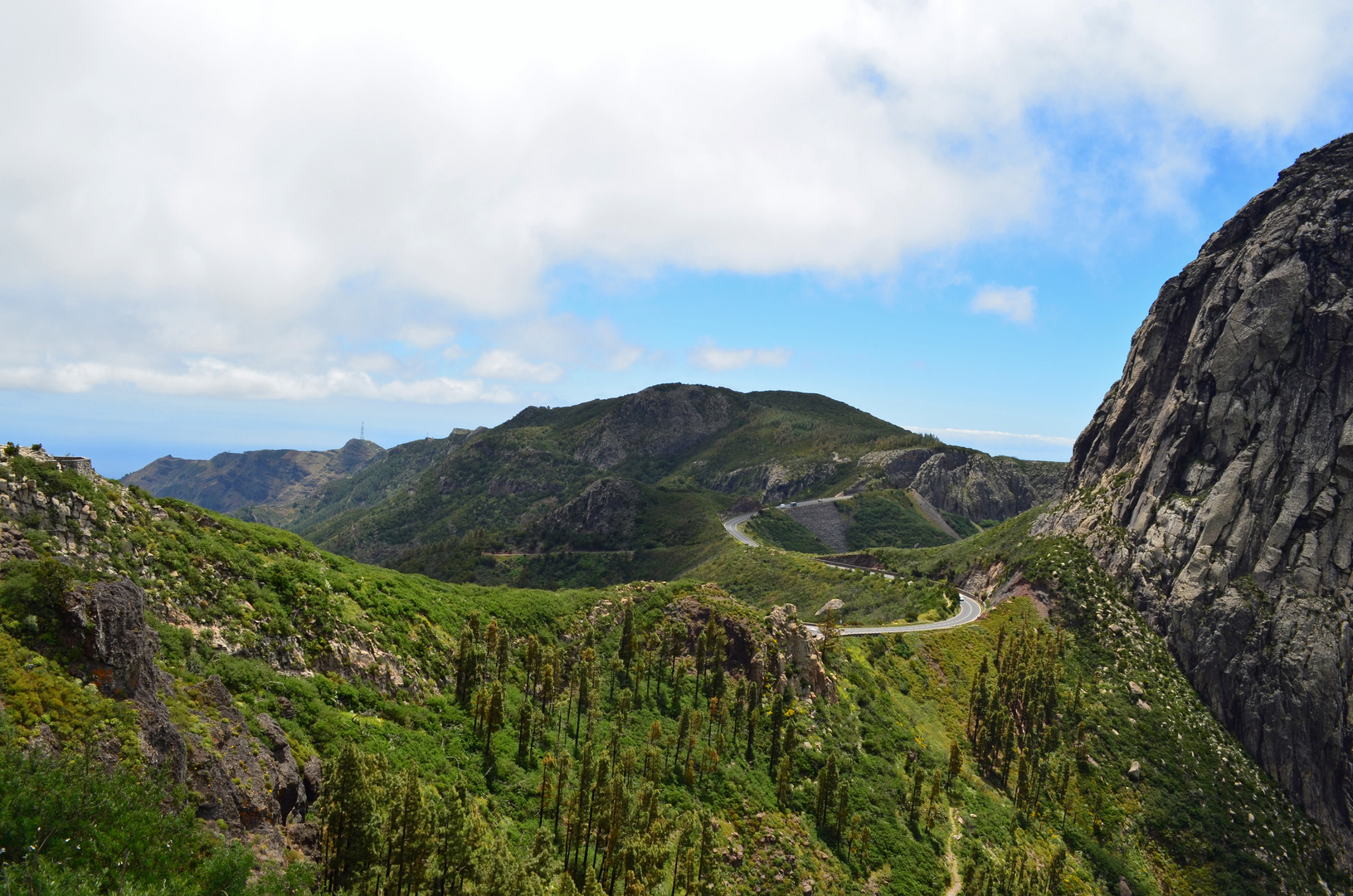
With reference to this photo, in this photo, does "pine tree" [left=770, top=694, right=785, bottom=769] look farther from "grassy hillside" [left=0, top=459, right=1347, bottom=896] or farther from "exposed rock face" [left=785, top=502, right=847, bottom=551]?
"exposed rock face" [left=785, top=502, right=847, bottom=551]

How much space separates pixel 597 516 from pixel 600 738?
149 metres

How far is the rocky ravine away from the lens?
241 feet

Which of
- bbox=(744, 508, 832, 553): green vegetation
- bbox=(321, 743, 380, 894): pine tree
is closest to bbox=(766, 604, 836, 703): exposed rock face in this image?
bbox=(321, 743, 380, 894): pine tree

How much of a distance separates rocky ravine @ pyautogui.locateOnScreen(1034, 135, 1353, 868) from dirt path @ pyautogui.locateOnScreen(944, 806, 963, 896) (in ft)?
171

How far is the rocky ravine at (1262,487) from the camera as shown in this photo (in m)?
73.6

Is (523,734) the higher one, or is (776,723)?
(523,734)

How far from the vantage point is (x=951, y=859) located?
50469 millimetres

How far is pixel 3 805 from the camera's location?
14898mm

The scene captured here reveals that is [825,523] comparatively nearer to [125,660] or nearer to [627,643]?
[627,643]

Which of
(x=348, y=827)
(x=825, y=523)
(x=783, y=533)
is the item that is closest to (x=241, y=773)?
(x=348, y=827)

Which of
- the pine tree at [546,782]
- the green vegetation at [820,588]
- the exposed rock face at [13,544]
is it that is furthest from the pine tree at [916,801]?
the exposed rock face at [13,544]

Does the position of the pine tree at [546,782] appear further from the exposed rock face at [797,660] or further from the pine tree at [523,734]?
the exposed rock face at [797,660]

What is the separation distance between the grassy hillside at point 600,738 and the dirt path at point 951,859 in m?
0.25

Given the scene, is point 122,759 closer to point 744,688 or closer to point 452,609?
point 452,609
